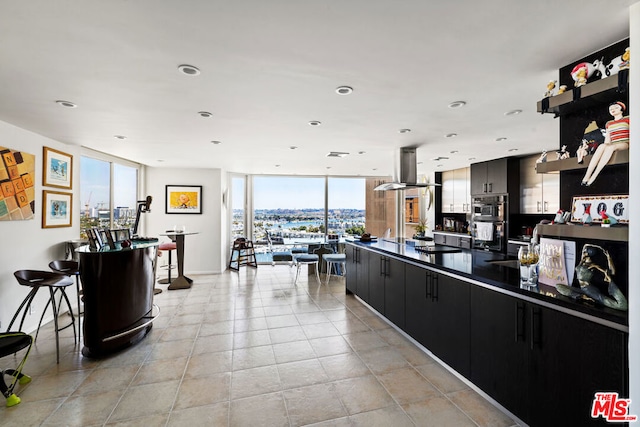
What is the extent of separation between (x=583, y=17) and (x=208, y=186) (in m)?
6.50

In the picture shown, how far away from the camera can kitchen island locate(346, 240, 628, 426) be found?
150cm

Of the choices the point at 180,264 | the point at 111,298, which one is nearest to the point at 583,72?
the point at 111,298

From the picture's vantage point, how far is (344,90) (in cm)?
241

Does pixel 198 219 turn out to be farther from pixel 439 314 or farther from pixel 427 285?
pixel 439 314

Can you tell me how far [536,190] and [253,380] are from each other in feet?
18.1

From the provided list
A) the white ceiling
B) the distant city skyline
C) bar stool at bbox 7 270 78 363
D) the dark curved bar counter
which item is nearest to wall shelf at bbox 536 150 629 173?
the white ceiling

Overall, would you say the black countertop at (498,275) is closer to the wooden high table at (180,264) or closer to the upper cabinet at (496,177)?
the upper cabinet at (496,177)

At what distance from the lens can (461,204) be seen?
22.6ft

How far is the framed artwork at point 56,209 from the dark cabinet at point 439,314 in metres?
4.41

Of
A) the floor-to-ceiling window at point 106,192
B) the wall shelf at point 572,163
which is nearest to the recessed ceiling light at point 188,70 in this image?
the wall shelf at point 572,163

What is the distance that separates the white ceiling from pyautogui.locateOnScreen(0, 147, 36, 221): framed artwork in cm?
38

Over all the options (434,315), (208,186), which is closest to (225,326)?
(434,315)

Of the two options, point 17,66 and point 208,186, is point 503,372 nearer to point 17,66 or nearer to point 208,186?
point 17,66

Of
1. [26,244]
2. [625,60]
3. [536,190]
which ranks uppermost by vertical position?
[625,60]
